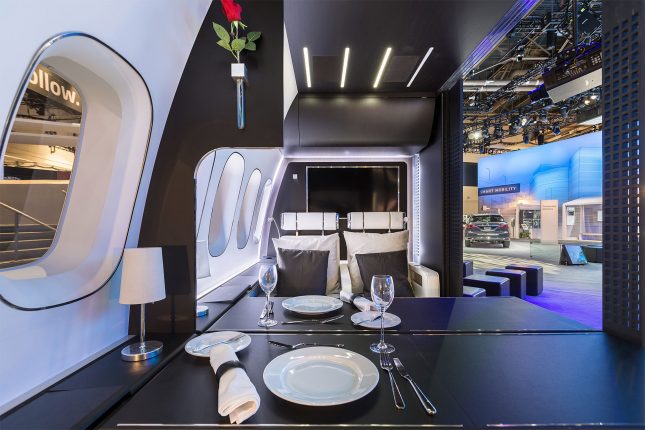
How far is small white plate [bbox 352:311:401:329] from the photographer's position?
1422 millimetres

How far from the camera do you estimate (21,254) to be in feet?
4.81

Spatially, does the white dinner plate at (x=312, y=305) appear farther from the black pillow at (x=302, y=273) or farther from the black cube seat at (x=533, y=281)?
the black cube seat at (x=533, y=281)

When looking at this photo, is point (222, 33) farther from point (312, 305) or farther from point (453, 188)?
point (453, 188)

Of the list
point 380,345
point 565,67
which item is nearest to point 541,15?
point 565,67

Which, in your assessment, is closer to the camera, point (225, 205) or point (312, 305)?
point (312, 305)

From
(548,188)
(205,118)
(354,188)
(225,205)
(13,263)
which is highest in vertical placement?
(548,188)

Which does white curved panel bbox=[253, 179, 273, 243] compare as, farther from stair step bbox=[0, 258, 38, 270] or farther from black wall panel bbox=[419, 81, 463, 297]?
stair step bbox=[0, 258, 38, 270]

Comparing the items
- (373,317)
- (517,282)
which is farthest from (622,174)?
(517,282)

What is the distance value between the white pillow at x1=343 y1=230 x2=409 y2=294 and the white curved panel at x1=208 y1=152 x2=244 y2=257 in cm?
189

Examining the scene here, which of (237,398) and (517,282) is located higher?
(237,398)

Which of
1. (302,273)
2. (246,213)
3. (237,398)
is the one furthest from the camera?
(246,213)

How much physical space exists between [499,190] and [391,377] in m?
12.7

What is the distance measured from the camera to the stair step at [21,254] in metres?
1.41

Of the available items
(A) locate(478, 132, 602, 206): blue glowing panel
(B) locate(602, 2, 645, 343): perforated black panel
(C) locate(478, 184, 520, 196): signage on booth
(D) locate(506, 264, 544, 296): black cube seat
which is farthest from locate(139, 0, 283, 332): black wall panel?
(C) locate(478, 184, 520, 196): signage on booth
